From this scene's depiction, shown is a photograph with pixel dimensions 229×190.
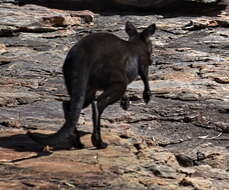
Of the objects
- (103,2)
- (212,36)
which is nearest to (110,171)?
(212,36)

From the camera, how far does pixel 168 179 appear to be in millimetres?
6344

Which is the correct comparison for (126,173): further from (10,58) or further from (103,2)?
(103,2)

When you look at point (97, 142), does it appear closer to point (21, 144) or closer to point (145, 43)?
point (21, 144)

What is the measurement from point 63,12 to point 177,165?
11350mm

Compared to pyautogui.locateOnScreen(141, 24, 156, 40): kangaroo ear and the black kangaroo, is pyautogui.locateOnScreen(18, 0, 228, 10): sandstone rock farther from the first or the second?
the black kangaroo

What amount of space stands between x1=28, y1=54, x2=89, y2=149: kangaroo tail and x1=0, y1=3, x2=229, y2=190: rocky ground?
10.4 inches

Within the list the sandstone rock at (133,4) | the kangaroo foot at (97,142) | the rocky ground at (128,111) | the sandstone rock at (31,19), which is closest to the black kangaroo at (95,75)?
the kangaroo foot at (97,142)

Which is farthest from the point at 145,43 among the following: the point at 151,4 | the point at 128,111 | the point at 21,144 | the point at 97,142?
the point at 151,4

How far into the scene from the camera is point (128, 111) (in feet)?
32.1

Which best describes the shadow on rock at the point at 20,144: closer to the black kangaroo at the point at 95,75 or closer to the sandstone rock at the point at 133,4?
the black kangaroo at the point at 95,75

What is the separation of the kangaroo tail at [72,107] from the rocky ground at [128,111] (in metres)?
0.26

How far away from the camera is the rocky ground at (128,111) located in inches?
245

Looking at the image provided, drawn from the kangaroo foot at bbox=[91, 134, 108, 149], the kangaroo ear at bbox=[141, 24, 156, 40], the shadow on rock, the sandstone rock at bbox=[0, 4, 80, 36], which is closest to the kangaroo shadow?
the shadow on rock

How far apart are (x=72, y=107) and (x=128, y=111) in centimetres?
346
